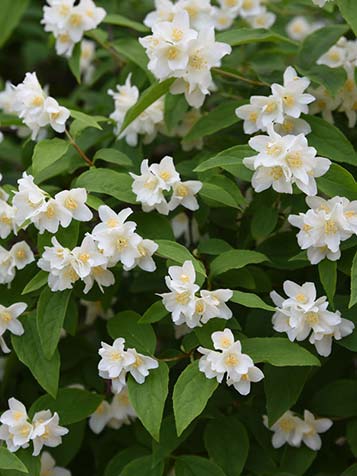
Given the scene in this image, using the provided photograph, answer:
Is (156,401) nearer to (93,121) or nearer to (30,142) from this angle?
(93,121)

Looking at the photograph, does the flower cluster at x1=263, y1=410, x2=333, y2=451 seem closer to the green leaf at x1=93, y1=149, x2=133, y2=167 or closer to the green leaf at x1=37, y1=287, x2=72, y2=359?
the green leaf at x1=37, y1=287, x2=72, y2=359

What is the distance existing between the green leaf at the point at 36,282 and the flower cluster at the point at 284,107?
2.07ft

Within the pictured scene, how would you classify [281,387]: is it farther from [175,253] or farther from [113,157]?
[113,157]

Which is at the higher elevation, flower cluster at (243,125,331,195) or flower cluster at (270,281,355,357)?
flower cluster at (243,125,331,195)

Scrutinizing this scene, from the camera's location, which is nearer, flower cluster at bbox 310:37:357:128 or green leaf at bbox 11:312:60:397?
green leaf at bbox 11:312:60:397

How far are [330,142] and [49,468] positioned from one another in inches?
43.2

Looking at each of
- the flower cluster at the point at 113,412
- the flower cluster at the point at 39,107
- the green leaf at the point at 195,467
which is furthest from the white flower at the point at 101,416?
the flower cluster at the point at 39,107

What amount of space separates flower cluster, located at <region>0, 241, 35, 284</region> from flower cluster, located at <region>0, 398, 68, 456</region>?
0.31m

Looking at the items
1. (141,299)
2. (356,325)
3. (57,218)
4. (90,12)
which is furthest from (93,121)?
(356,325)

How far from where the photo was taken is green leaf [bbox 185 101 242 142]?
7.02 feet

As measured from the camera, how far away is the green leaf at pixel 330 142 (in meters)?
1.97

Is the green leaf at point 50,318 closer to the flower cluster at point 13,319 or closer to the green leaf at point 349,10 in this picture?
the flower cluster at point 13,319

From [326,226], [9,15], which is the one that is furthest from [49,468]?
[9,15]

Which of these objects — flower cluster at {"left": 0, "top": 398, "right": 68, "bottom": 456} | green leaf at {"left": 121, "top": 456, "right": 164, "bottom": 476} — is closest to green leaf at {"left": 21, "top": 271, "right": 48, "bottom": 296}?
flower cluster at {"left": 0, "top": 398, "right": 68, "bottom": 456}
